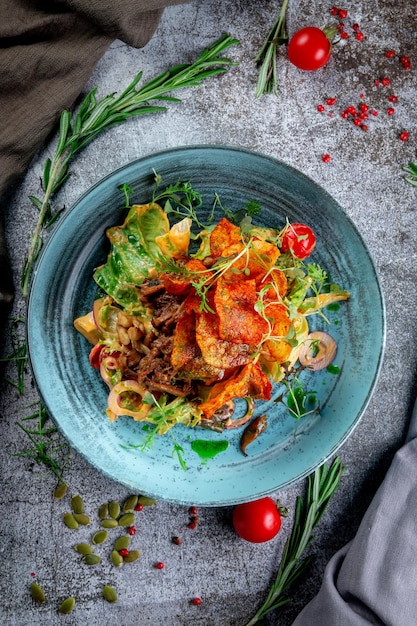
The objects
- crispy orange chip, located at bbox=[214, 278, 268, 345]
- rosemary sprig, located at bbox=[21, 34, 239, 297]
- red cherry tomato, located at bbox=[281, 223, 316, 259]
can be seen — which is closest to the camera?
crispy orange chip, located at bbox=[214, 278, 268, 345]

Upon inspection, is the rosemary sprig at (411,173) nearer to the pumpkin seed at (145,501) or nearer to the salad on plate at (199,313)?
the salad on plate at (199,313)

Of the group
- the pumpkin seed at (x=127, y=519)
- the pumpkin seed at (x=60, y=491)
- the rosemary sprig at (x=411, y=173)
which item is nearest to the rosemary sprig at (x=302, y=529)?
the pumpkin seed at (x=127, y=519)

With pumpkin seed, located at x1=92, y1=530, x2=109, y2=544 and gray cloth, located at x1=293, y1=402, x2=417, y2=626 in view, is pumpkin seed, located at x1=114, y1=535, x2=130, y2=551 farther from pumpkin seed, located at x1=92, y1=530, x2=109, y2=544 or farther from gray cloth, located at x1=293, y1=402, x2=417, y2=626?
gray cloth, located at x1=293, y1=402, x2=417, y2=626

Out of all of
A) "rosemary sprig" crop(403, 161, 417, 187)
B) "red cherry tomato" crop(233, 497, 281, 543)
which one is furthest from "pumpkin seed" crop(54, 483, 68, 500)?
"rosemary sprig" crop(403, 161, 417, 187)

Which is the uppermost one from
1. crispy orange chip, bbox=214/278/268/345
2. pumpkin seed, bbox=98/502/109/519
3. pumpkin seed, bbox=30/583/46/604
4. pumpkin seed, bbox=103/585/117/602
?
crispy orange chip, bbox=214/278/268/345

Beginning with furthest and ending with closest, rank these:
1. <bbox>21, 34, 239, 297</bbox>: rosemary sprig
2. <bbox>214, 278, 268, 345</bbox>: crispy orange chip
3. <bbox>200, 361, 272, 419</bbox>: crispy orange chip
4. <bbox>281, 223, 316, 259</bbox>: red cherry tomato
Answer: <bbox>21, 34, 239, 297</bbox>: rosemary sprig, <bbox>281, 223, 316, 259</bbox>: red cherry tomato, <bbox>200, 361, 272, 419</bbox>: crispy orange chip, <bbox>214, 278, 268, 345</bbox>: crispy orange chip

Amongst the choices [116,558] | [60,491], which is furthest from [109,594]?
[60,491]

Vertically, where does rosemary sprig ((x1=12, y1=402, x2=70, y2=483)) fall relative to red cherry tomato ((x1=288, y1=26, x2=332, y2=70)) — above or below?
below
